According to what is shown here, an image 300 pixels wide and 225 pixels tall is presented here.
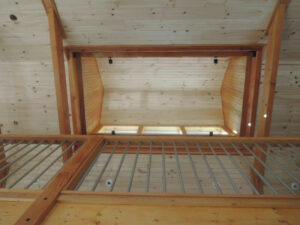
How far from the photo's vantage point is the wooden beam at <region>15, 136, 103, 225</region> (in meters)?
0.66

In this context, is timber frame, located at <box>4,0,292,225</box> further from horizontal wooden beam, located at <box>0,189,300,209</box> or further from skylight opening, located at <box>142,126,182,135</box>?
skylight opening, located at <box>142,126,182,135</box>

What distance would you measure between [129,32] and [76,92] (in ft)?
4.09

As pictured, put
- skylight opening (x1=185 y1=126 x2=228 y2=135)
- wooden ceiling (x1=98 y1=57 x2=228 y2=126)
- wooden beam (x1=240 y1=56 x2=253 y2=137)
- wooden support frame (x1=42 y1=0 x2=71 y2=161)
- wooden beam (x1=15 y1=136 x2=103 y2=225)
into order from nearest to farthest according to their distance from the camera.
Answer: wooden beam (x1=15 y1=136 x2=103 y2=225)
wooden support frame (x1=42 y1=0 x2=71 y2=161)
wooden beam (x1=240 y1=56 x2=253 y2=137)
wooden ceiling (x1=98 y1=57 x2=228 y2=126)
skylight opening (x1=185 y1=126 x2=228 y2=135)

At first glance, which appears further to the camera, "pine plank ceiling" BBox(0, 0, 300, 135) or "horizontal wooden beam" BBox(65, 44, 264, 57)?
"horizontal wooden beam" BBox(65, 44, 264, 57)

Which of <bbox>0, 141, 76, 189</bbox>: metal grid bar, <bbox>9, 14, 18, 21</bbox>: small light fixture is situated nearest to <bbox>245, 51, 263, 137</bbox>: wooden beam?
<bbox>0, 141, 76, 189</bbox>: metal grid bar

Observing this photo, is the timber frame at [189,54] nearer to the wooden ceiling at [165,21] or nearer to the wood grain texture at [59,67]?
the wooden ceiling at [165,21]

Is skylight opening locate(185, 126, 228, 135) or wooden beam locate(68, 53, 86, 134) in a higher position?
wooden beam locate(68, 53, 86, 134)

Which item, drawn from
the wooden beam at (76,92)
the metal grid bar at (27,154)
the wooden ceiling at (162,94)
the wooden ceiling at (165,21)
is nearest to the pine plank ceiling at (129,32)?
the wooden ceiling at (165,21)

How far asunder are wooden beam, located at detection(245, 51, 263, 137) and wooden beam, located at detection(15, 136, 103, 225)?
2303mm

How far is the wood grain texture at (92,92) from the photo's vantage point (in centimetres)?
295

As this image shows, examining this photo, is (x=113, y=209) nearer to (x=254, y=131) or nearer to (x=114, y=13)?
(x=114, y=13)

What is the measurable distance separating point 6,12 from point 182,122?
3.48 m

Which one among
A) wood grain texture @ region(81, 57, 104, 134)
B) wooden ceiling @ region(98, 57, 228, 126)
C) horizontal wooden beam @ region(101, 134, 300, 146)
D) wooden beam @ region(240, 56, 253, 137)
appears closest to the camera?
horizontal wooden beam @ region(101, 134, 300, 146)

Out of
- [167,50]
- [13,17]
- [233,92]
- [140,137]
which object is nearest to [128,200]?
[140,137]
